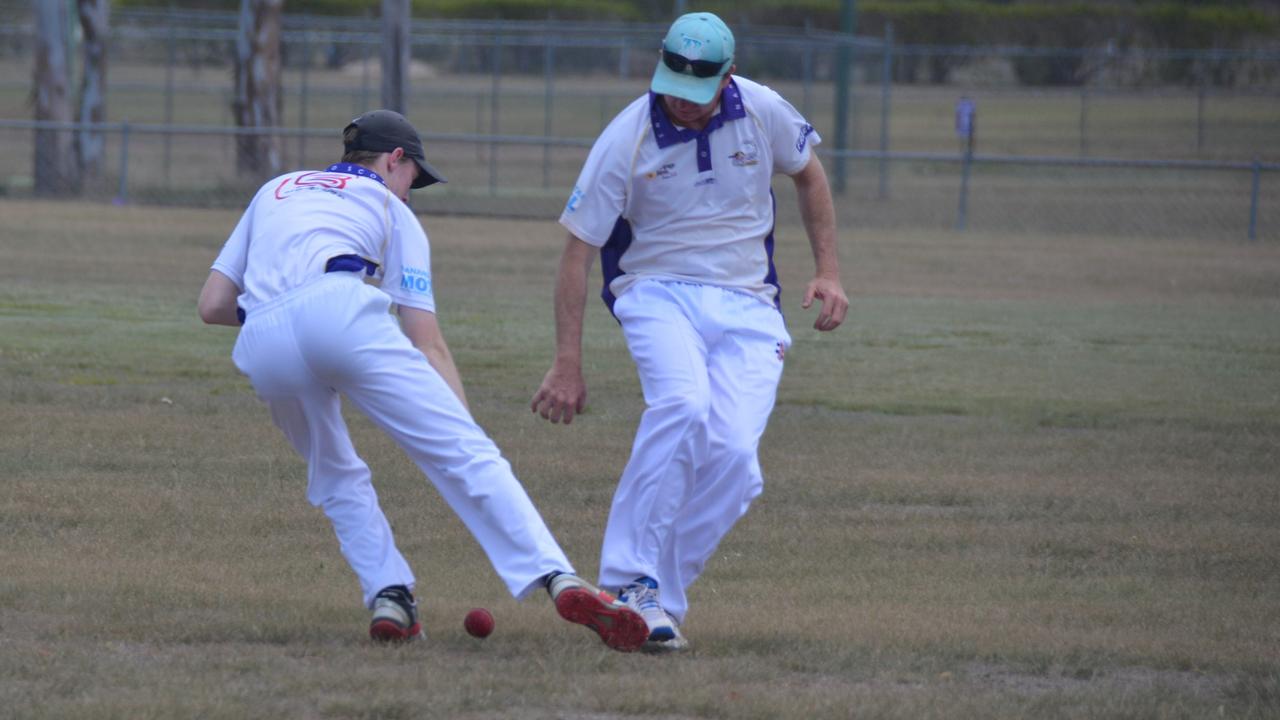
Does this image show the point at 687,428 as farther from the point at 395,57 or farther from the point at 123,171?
the point at 123,171

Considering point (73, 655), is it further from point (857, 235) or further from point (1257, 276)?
point (857, 235)

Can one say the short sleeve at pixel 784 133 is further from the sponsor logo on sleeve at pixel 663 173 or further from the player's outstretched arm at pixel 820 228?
the sponsor logo on sleeve at pixel 663 173

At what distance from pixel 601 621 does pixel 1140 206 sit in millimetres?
23816

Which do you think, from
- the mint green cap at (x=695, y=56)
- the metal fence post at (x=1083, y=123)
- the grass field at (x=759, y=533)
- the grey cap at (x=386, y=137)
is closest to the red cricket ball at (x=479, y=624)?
the grass field at (x=759, y=533)

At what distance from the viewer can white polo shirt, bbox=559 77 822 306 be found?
220 inches

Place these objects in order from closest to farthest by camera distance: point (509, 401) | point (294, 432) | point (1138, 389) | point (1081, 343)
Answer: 1. point (294, 432)
2. point (509, 401)
3. point (1138, 389)
4. point (1081, 343)

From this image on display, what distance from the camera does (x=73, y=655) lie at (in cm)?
504

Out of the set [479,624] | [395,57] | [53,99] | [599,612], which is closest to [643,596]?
[599,612]

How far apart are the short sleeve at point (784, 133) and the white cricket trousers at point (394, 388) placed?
4.58 feet

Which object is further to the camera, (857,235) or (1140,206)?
(1140,206)

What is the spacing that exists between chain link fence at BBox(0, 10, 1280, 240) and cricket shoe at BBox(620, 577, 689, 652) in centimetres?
1661

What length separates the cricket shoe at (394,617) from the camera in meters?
5.23

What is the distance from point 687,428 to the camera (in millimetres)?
5352

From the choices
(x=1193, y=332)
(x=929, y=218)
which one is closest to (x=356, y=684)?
(x=1193, y=332)
